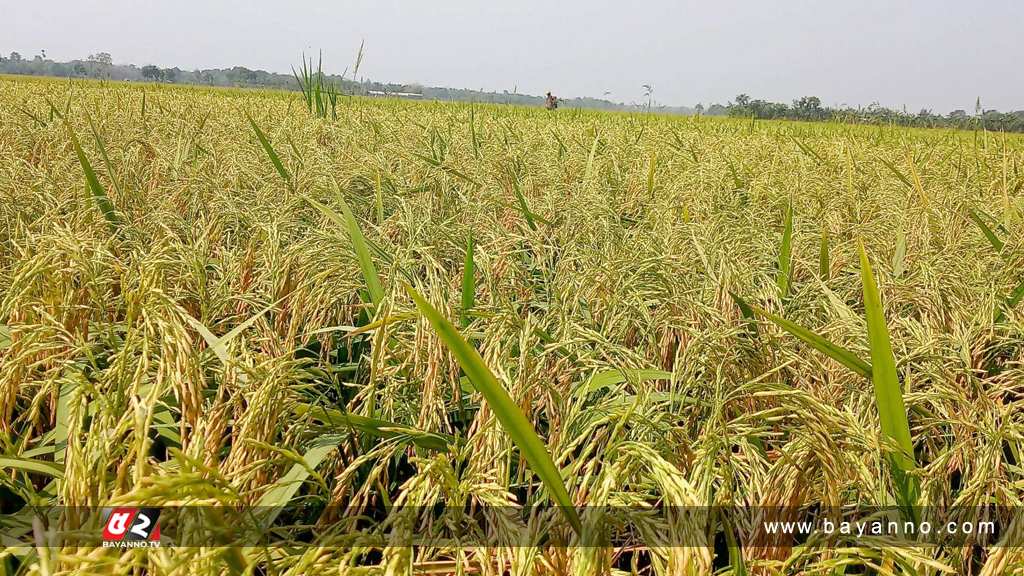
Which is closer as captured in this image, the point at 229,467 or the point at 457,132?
the point at 229,467

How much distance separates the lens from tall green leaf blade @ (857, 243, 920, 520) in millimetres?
612

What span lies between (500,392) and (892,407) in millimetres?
421

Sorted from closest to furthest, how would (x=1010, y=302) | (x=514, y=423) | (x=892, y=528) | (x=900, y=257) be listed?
(x=514, y=423) < (x=892, y=528) < (x=1010, y=302) < (x=900, y=257)

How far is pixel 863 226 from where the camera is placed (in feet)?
4.83

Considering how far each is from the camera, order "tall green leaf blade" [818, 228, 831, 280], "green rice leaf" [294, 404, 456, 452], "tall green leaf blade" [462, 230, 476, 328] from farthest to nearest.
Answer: "tall green leaf blade" [818, 228, 831, 280] < "tall green leaf blade" [462, 230, 476, 328] < "green rice leaf" [294, 404, 456, 452]

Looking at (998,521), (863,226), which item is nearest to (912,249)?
(863,226)

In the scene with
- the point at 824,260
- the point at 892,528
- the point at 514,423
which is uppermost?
the point at 824,260

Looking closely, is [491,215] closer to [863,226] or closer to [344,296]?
[344,296]

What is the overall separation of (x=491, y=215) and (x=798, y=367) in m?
0.93

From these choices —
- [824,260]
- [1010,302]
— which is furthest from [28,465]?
[1010,302]

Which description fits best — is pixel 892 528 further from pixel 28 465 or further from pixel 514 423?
pixel 28 465

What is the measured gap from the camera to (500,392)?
1.74 ft

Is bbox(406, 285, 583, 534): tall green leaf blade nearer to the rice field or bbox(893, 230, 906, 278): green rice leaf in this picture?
the rice field

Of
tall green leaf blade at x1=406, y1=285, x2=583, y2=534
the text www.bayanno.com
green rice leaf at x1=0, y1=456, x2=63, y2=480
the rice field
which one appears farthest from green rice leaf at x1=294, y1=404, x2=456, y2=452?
the text www.bayanno.com
